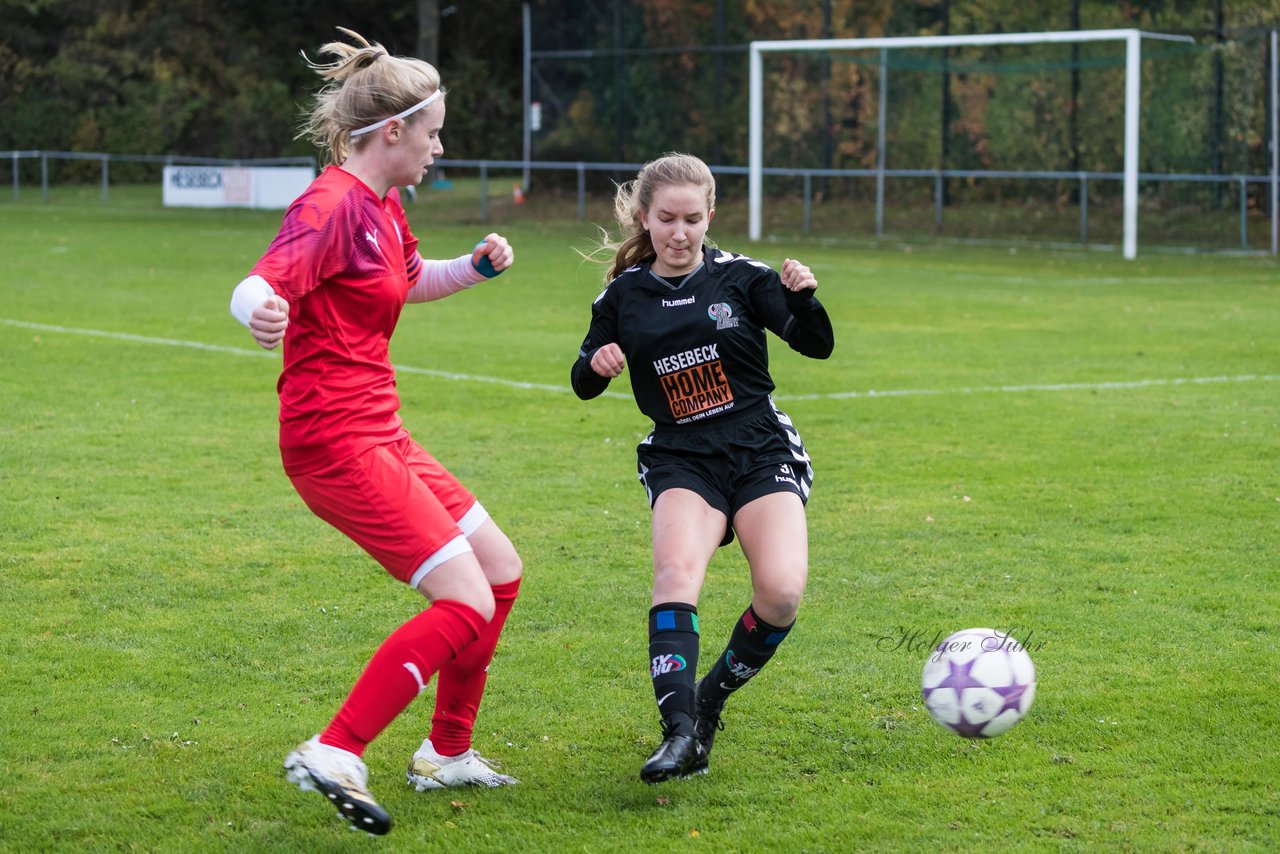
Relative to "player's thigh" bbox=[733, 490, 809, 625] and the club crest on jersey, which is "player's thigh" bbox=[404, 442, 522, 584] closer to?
"player's thigh" bbox=[733, 490, 809, 625]

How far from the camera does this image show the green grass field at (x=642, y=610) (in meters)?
4.29

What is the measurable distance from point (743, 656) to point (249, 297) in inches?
72.0

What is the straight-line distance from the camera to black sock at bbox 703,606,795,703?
4656mm

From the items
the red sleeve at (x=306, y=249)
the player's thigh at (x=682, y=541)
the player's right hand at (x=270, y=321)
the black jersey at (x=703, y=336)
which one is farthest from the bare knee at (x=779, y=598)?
the player's right hand at (x=270, y=321)

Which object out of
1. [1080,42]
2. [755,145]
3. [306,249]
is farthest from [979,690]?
[1080,42]

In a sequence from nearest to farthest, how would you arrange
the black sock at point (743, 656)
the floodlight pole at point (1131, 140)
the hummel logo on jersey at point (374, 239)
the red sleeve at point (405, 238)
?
the hummel logo on jersey at point (374, 239)
the red sleeve at point (405, 238)
the black sock at point (743, 656)
the floodlight pole at point (1131, 140)

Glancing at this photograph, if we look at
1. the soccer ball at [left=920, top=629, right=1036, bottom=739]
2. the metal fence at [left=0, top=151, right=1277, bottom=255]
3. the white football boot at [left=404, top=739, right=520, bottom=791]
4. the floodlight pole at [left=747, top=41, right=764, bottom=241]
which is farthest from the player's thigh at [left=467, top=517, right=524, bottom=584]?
the floodlight pole at [left=747, top=41, right=764, bottom=241]

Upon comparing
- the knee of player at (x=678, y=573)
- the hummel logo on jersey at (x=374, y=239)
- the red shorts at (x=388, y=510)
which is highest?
the hummel logo on jersey at (x=374, y=239)

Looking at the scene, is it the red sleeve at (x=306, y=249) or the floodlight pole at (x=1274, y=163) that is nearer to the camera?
the red sleeve at (x=306, y=249)

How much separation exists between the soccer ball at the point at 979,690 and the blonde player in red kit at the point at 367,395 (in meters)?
1.33

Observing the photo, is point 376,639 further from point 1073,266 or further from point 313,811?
point 1073,266

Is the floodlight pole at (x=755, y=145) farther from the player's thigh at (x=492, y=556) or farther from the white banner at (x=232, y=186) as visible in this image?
the player's thigh at (x=492, y=556)

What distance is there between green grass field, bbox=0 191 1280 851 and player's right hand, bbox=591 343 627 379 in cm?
112

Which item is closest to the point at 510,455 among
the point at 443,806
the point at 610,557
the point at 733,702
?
the point at 610,557
